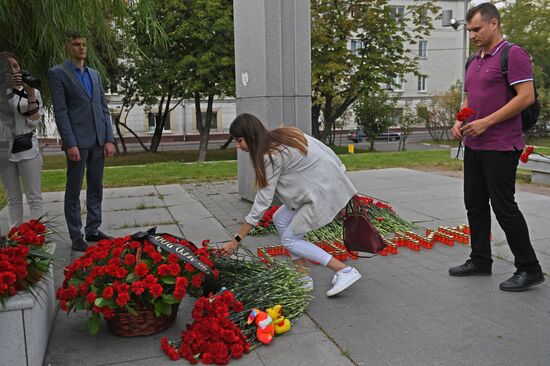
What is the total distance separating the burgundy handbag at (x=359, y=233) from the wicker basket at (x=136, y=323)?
1507 mm

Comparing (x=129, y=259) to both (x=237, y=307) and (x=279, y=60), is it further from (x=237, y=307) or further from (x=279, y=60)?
(x=279, y=60)

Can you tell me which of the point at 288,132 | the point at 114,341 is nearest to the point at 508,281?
the point at 288,132

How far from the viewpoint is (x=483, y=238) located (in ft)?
14.9

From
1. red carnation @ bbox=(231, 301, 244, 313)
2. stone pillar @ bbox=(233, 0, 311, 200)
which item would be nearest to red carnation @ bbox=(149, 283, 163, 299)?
red carnation @ bbox=(231, 301, 244, 313)

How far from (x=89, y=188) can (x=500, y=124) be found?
162 inches

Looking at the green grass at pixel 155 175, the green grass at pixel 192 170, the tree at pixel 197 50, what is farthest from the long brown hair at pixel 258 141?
the tree at pixel 197 50

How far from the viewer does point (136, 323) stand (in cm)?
343

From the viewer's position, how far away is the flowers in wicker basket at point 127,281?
320 cm

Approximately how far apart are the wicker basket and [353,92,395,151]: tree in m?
27.6

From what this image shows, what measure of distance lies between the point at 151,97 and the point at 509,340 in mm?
23585

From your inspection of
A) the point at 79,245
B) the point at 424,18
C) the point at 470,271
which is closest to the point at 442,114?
the point at 424,18

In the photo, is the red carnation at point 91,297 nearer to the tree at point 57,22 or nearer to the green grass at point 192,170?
the tree at point 57,22

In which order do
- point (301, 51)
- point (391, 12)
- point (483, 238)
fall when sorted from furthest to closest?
point (391, 12) < point (301, 51) < point (483, 238)

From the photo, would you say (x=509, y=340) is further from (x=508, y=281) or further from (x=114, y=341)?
(x=114, y=341)
